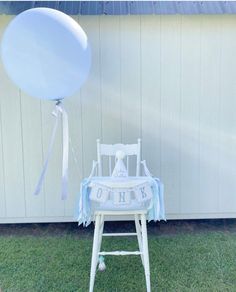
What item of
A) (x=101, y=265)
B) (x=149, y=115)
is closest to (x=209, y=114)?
(x=149, y=115)

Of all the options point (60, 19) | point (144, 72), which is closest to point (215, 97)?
point (144, 72)

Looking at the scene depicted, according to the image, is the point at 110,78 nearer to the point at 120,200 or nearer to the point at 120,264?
the point at 120,200

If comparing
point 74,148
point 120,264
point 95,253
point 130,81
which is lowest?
point 120,264

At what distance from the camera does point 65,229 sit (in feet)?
9.80

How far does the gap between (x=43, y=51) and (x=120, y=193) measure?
84 cm

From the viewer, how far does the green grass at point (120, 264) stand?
7.11 ft

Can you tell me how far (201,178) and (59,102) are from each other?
4.23 ft

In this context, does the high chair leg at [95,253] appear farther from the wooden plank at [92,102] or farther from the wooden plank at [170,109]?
the wooden plank at [170,109]

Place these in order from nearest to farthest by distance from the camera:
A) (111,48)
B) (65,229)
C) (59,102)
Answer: (59,102) → (111,48) → (65,229)

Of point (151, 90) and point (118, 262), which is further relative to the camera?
point (151, 90)

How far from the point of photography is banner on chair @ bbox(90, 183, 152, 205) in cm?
196

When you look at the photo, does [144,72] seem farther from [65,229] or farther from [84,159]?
[65,229]

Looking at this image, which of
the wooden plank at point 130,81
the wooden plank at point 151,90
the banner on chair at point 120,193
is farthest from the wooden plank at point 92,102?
the banner on chair at point 120,193

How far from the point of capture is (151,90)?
2.78 meters
